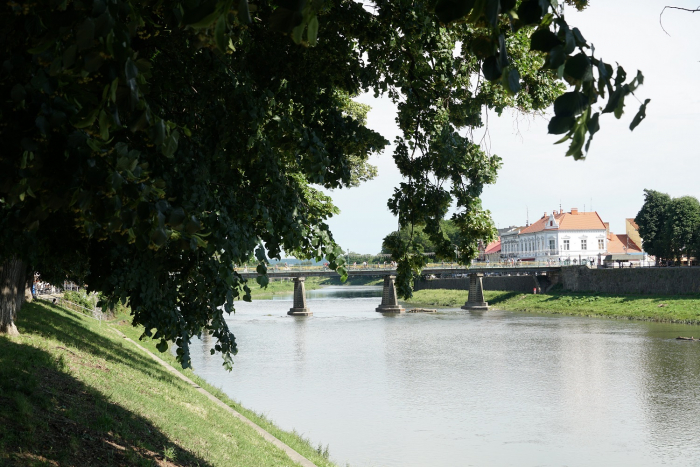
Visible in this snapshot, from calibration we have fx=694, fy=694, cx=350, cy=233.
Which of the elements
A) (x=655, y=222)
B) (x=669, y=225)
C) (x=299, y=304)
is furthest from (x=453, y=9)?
(x=655, y=222)

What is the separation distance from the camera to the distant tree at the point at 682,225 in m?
65.2

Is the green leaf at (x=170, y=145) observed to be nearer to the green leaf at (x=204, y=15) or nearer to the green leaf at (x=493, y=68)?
the green leaf at (x=204, y=15)

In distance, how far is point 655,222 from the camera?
229ft

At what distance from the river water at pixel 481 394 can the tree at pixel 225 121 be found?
9.11 meters

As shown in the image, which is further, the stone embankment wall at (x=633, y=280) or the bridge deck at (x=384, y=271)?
the bridge deck at (x=384, y=271)

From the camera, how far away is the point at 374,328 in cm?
4734

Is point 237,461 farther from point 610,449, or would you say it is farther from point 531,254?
point 531,254

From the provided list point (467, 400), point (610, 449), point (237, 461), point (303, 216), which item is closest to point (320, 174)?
point (303, 216)

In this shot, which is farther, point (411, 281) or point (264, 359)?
point (264, 359)

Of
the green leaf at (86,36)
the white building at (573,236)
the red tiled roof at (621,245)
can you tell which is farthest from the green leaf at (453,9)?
the red tiled roof at (621,245)

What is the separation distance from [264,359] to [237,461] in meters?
21.9

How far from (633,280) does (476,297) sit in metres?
16.2

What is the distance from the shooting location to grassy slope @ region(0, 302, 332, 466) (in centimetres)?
738

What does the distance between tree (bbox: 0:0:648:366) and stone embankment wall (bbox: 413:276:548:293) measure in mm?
60876
